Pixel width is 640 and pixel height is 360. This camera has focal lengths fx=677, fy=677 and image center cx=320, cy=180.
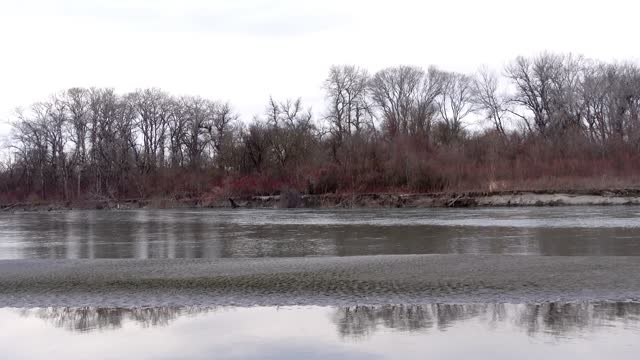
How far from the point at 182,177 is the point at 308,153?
16948mm

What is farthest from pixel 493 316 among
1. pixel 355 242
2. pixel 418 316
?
pixel 355 242

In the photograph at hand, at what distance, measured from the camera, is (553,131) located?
76000 millimetres

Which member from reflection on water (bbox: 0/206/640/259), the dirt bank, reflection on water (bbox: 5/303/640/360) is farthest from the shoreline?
reflection on water (bbox: 5/303/640/360)

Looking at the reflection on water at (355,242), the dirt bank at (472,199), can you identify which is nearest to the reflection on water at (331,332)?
the reflection on water at (355,242)

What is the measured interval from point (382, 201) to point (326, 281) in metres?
49.1

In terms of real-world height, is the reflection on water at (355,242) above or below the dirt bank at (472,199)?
below

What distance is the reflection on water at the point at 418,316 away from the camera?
8.41 m

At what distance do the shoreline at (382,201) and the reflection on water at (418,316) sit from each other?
4476 cm

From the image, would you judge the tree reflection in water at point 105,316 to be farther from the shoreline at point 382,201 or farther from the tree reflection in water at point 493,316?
the shoreline at point 382,201

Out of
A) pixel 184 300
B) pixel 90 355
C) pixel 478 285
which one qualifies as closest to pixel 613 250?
pixel 478 285

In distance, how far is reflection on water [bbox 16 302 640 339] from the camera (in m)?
8.41

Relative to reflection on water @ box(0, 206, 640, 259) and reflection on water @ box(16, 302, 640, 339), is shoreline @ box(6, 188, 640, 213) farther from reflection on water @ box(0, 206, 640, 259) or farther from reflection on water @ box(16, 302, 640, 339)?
reflection on water @ box(16, 302, 640, 339)

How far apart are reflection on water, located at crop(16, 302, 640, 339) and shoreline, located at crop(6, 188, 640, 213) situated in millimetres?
44758

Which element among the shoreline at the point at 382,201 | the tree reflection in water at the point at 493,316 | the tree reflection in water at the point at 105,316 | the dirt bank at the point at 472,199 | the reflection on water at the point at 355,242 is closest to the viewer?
the tree reflection in water at the point at 493,316
